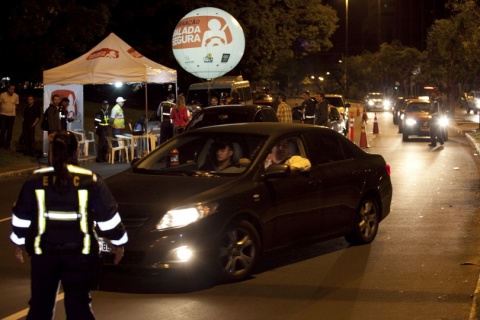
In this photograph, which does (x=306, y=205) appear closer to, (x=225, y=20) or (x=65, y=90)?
(x=65, y=90)

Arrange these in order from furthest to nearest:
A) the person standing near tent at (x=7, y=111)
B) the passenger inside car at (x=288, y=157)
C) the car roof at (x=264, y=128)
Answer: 1. the person standing near tent at (x=7, y=111)
2. the car roof at (x=264, y=128)
3. the passenger inside car at (x=288, y=157)

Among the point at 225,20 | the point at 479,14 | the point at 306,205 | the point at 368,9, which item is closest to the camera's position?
the point at 306,205

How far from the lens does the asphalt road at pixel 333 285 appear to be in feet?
26.5

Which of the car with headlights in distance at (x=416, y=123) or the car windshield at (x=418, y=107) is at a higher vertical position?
the car windshield at (x=418, y=107)

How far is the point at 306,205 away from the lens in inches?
401

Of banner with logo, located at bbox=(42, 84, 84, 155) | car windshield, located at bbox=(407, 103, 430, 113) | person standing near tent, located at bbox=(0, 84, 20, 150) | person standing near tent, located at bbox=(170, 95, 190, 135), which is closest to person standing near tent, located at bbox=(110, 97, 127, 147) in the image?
banner with logo, located at bbox=(42, 84, 84, 155)

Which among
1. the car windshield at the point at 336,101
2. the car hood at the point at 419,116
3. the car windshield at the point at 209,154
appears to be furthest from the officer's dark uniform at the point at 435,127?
the car windshield at the point at 209,154

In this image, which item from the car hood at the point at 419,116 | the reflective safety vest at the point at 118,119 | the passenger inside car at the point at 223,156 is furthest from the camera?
the car hood at the point at 419,116

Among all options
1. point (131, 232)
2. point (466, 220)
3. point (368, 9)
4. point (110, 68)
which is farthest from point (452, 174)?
point (368, 9)

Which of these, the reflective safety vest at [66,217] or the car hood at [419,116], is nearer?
the reflective safety vest at [66,217]

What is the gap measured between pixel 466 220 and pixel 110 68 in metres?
12.9

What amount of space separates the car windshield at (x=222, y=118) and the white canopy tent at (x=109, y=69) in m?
6.20

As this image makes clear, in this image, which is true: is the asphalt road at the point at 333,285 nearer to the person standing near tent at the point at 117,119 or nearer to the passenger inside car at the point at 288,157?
the passenger inside car at the point at 288,157

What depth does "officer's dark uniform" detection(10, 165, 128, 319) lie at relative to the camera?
561 centimetres
